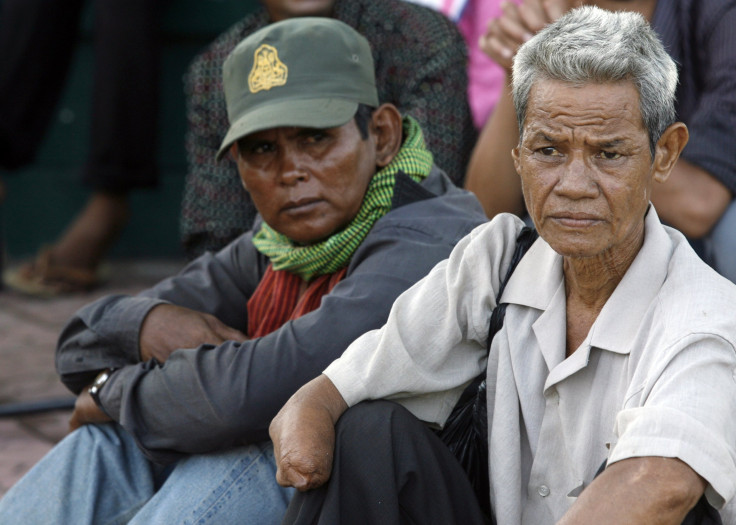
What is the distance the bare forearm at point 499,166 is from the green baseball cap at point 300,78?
0.60m

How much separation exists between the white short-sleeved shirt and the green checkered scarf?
1.58 ft

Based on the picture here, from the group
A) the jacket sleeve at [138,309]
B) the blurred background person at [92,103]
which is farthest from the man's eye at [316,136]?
the blurred background person at [92,103]

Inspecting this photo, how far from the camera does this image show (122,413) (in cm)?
259

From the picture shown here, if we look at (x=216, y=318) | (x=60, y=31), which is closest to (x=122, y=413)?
(x=216, y=318)

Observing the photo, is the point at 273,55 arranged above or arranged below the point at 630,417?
above

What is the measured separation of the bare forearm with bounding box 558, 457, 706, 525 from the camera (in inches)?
65.6

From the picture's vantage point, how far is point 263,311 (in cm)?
292

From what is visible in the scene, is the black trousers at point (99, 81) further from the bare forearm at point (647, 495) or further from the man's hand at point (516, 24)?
the bare forearm at point (647, 495)

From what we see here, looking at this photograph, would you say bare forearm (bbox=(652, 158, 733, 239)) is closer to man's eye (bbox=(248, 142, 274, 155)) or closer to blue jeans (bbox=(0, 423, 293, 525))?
man's eye (bbox=(248, 142, 274, 155))

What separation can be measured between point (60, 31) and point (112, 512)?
3.67 metres

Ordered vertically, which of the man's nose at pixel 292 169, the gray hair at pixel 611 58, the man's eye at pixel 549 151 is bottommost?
the man's nose at pixel 292 169

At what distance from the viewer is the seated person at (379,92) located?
3.55 metres

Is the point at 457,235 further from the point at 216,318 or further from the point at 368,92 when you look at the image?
the point at 216,318

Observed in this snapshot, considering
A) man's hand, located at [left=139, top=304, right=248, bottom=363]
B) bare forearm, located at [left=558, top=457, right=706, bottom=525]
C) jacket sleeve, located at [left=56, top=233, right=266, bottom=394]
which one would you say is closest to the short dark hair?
jacket sleeve, located at [left=56, top=233, right=266, bottom=394]
